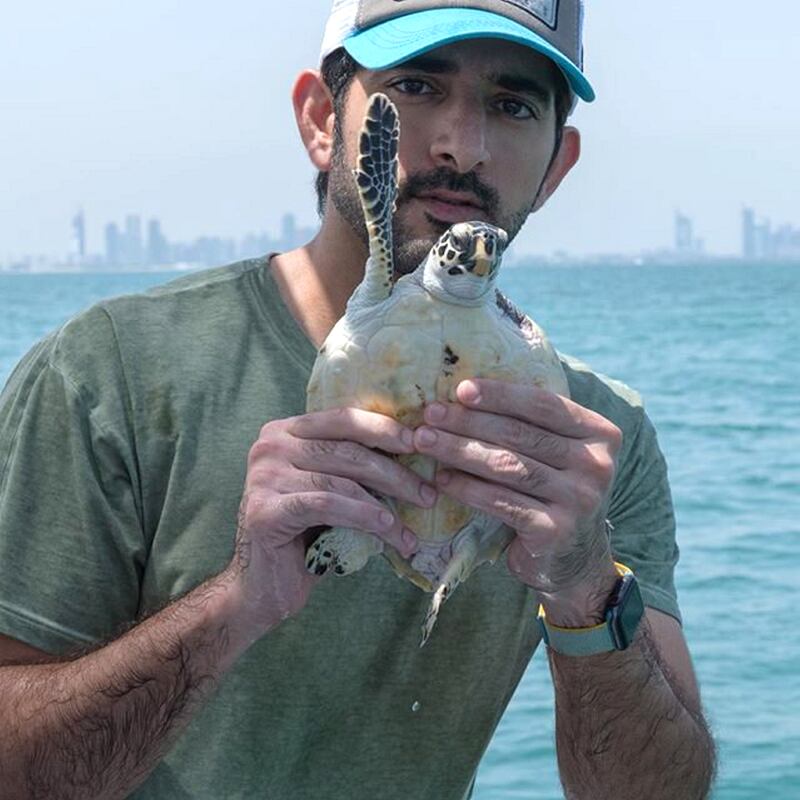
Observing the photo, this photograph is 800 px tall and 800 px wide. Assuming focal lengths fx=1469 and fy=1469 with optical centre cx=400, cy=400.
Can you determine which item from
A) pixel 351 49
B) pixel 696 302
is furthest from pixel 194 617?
pixel 696 302

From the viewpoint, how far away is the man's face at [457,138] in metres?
2.12

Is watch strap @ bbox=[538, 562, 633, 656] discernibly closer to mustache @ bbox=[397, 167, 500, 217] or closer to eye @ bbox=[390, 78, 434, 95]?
mustache @ bbox=[397, 167, 500, 217]

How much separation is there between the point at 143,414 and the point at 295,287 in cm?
34

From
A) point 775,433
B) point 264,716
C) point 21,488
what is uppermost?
point 21,488

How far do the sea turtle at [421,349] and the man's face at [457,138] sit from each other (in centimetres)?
14

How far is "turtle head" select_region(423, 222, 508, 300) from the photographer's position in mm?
1894

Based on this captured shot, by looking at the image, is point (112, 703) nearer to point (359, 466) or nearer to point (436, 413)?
point (359, 466)

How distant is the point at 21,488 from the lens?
2064 mm

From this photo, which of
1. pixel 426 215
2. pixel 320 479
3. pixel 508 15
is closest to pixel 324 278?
pixel 426 215

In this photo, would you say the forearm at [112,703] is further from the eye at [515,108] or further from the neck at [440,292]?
the eye at [515,108]

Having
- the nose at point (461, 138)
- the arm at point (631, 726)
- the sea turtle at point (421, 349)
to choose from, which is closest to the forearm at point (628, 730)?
the arm at point (631, 726)

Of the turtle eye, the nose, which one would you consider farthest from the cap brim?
the turtle eye

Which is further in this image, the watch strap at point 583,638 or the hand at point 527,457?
the watch strap at point 583,638

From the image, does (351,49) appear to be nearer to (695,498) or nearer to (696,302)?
(695,498)
